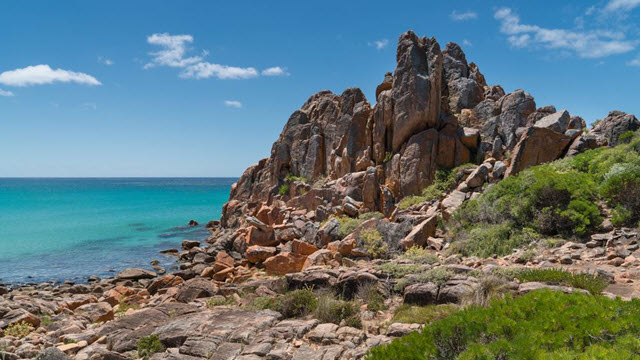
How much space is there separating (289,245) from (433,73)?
1651 cm

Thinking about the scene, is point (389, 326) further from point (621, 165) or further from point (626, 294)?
point (621, 165)

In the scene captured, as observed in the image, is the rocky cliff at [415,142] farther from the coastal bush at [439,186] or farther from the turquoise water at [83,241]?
the turquoise water at [83,241]

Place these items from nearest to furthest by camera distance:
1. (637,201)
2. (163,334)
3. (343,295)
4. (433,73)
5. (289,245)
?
(163,334), (343,295), (637,201), (289,245), (433,73)

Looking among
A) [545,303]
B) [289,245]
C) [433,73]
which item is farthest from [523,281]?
[433,73]

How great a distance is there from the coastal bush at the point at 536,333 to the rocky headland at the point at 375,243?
198 cm

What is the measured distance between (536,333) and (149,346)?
880 centimetres

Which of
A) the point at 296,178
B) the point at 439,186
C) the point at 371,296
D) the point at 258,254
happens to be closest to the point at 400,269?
the point at 371,296

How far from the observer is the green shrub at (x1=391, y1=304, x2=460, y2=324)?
9.38 meters

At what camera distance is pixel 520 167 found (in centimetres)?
2220

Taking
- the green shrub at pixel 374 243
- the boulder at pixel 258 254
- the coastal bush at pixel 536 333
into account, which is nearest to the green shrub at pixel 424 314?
the coastal bush at pixel 536 333

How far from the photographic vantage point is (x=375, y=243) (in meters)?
20.4

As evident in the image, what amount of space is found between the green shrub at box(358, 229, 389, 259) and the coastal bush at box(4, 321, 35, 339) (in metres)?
14.2

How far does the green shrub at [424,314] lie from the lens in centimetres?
938

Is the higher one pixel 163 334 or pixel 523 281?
pixel 523 281
